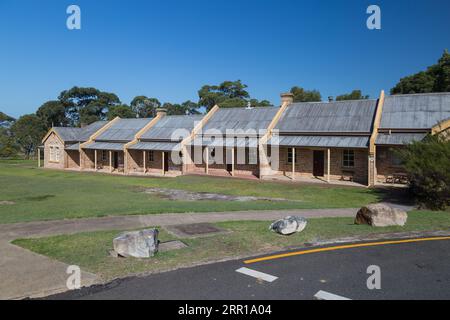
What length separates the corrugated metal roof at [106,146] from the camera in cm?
3550

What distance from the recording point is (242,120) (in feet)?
102

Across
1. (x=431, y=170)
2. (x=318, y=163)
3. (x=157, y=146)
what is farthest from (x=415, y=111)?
(x=157, y=146)

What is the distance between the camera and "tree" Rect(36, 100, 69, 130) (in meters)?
75.1

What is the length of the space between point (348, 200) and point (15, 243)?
50.5 feet

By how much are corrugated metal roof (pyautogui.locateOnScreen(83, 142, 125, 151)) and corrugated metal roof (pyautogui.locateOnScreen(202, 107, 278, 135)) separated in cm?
955

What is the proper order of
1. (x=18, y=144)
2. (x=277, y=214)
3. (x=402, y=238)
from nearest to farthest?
1. (x=402, y=238)
2. (x=277, y=214)
3. (x=18, y=144)

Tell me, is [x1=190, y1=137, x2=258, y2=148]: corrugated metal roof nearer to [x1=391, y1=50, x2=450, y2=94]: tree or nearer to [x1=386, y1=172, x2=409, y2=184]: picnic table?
[x1=386, y1=172, x2=409, y2=184]: picnic table

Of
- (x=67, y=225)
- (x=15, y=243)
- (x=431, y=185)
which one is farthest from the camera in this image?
(x=431, y=185)

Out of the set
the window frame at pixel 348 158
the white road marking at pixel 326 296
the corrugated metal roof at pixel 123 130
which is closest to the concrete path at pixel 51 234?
the white road marking at pixel 326 296

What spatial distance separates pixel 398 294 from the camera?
539 cm

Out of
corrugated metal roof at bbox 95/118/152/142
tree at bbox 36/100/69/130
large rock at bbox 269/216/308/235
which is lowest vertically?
large rock at bbox 269/216/308/235

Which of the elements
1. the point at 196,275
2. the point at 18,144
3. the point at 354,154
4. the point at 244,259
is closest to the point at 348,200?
the point at 354,154

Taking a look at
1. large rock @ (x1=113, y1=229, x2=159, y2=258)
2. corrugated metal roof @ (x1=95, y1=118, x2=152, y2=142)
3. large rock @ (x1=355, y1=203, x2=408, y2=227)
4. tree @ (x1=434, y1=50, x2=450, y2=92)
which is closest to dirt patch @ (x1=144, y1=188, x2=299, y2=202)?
large rock @ (x1=355, y1=203, x2=408, y2=227)

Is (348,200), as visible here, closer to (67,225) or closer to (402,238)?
(402,238)
